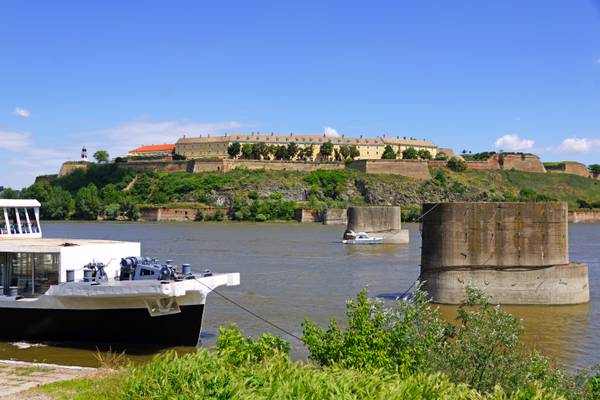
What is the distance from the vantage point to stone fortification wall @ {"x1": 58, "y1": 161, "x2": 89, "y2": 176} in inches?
6168

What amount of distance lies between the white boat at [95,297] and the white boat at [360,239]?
154 feet

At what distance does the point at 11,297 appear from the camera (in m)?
19.5

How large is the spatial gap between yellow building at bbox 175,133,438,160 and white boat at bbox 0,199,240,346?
5819 inches

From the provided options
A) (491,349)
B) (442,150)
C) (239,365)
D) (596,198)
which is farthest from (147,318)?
(442,150)

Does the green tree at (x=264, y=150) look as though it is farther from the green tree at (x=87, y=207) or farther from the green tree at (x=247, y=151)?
the green tree at (x=87, y=207)

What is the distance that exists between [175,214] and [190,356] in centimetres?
11265

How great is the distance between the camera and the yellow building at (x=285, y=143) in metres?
174

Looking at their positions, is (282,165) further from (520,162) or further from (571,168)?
(571,168)

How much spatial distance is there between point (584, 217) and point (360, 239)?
2969 inches

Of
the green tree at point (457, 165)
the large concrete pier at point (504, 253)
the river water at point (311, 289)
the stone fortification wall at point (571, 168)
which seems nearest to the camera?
the river water at point (311, 289)

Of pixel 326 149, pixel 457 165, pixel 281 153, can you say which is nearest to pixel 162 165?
pixel 281 153

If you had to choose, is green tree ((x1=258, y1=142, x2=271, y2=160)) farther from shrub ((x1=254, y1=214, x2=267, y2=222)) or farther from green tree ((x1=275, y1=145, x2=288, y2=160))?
shrub ((x1=254, y1=214, x2=267, y2=222))

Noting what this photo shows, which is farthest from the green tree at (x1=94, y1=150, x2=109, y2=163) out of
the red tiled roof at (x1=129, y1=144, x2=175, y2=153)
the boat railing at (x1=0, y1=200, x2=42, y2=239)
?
the boat railing at (x1=0, y1=200, x2=42, y2=239)

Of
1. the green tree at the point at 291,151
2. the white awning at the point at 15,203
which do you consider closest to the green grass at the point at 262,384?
the white awning at the point at 15,203
